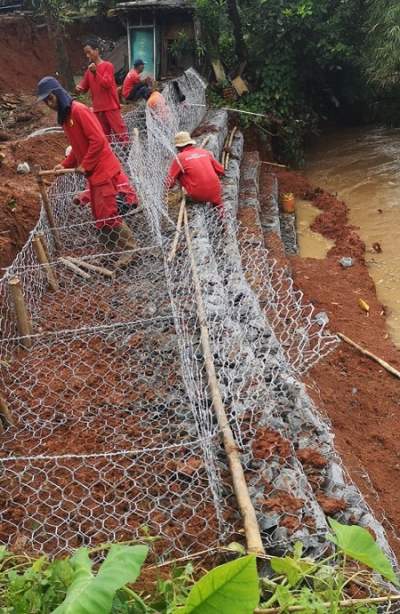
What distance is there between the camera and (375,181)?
35.8 ft

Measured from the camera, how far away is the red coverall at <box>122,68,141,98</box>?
9.73m

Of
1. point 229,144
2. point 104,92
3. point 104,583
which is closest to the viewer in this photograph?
point 104,583

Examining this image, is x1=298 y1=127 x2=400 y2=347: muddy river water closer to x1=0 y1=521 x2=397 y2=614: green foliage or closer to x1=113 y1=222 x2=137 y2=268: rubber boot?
x1=113 y1=222 x2=137 y2=268: rubber boot

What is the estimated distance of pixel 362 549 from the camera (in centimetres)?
183

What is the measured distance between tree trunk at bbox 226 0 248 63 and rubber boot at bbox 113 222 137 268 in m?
8.19

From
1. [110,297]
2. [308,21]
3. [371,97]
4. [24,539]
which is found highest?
[308,21]

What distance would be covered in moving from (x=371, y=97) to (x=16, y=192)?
1023cm

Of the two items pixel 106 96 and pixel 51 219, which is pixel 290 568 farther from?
pixel 106 96

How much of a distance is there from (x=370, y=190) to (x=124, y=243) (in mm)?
6419

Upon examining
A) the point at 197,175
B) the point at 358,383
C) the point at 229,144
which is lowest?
the point at 358,383

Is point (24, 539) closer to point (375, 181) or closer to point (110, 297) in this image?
point (110, 297)

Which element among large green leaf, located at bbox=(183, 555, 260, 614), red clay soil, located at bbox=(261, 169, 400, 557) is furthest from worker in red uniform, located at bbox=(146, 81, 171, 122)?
large green leaf, located at bbox=(183, 555, 260, 614)

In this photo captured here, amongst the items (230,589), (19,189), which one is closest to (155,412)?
(230,589)

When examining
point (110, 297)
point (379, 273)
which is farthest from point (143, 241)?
point (379, 273)
